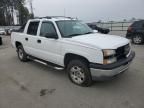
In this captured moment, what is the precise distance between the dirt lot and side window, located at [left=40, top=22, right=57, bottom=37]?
133cm

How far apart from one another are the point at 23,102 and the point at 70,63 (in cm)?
149

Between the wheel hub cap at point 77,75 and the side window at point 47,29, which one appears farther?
the side window at point 47,29

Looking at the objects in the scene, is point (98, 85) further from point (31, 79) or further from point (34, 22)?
point (34, 22)

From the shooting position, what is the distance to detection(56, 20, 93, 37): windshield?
4.47 m

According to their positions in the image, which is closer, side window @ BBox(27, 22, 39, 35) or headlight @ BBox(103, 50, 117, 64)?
headlight @ BBox(103, 50, 117, 64)

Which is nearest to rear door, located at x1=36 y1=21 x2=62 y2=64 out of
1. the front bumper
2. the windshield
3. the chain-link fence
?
the windshield

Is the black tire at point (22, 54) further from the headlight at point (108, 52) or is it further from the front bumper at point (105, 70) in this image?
the headlight at point (108, 52)

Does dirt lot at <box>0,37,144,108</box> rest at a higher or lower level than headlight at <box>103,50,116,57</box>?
lower

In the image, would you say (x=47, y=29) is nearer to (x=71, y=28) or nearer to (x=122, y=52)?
(x=71, y=28)

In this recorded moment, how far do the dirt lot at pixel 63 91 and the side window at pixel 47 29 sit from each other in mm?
→ 1333

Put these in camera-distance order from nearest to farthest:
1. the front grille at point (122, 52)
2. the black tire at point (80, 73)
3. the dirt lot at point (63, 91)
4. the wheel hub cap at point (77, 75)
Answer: the dirt lot at point (63, 91)
the front grille at point (122, 52)
the black tire at point (80, 73)
the wheel hub cap at point (77, 75)

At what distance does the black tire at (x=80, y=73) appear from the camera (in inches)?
151

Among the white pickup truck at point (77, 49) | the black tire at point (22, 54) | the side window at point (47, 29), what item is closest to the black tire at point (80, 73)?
the white pickup truck at point (77, 49)

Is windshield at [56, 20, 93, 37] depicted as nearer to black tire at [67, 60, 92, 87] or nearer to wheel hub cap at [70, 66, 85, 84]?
black tire at [67, 60, 92, 87]
